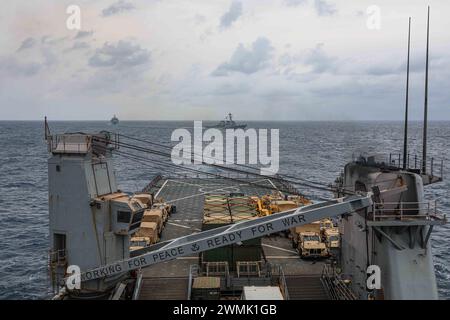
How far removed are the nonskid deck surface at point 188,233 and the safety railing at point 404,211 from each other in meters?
8.17

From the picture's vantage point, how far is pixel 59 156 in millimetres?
25953

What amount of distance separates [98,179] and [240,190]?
42.9 m

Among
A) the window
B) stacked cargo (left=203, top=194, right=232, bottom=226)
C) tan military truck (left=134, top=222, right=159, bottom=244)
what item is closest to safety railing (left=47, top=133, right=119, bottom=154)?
the window

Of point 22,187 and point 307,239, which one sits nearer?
point 307,239

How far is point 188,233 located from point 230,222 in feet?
32.1

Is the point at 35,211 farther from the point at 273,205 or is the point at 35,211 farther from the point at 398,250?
the point at 398,250

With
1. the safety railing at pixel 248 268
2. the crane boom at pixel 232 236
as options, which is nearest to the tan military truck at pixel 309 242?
the safety railing at pixel 248 268

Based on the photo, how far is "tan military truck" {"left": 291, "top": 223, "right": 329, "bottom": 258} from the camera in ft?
111

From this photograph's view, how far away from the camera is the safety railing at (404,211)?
2378 cm

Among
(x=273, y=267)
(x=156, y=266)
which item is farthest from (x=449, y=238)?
(x=156, y=266)

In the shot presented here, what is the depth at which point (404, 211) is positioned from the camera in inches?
963

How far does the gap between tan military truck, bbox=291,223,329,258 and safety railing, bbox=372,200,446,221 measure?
10.1 metres
